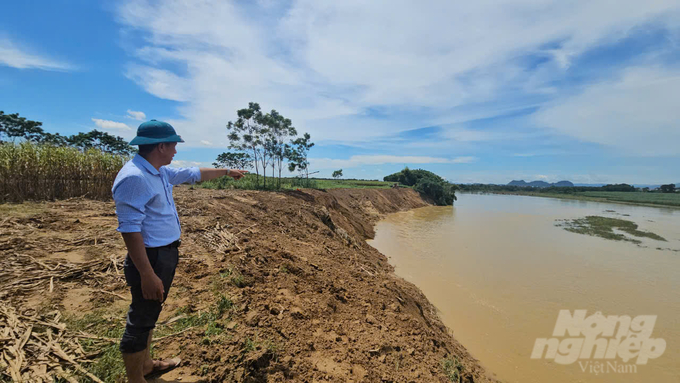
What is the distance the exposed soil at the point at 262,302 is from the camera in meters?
2.42

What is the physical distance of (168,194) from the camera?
2.00 meters

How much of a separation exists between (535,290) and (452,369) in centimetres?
687

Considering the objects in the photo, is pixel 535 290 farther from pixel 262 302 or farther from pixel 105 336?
pixel 105 336

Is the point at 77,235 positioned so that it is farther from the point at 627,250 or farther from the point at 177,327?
the point at 627,250

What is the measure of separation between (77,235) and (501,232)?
22.3m

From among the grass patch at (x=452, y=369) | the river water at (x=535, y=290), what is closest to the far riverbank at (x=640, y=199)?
the river water at (x=535, y=290)

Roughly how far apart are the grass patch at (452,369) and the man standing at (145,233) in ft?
11.1

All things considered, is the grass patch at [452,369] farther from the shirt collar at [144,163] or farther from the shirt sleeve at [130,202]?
the shirt collar at [144,163]

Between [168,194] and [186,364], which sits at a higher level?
[168,194]

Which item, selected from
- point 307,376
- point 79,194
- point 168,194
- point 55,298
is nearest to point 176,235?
point 168,194

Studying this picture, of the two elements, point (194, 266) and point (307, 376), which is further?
point (194, 266)

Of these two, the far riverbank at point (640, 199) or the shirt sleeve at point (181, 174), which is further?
the far riverbank at point (640, 199)

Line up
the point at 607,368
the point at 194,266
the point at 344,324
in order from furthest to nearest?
the point at 607,368 < the point at 194,266 < the point at 344,324

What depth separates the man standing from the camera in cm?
159
